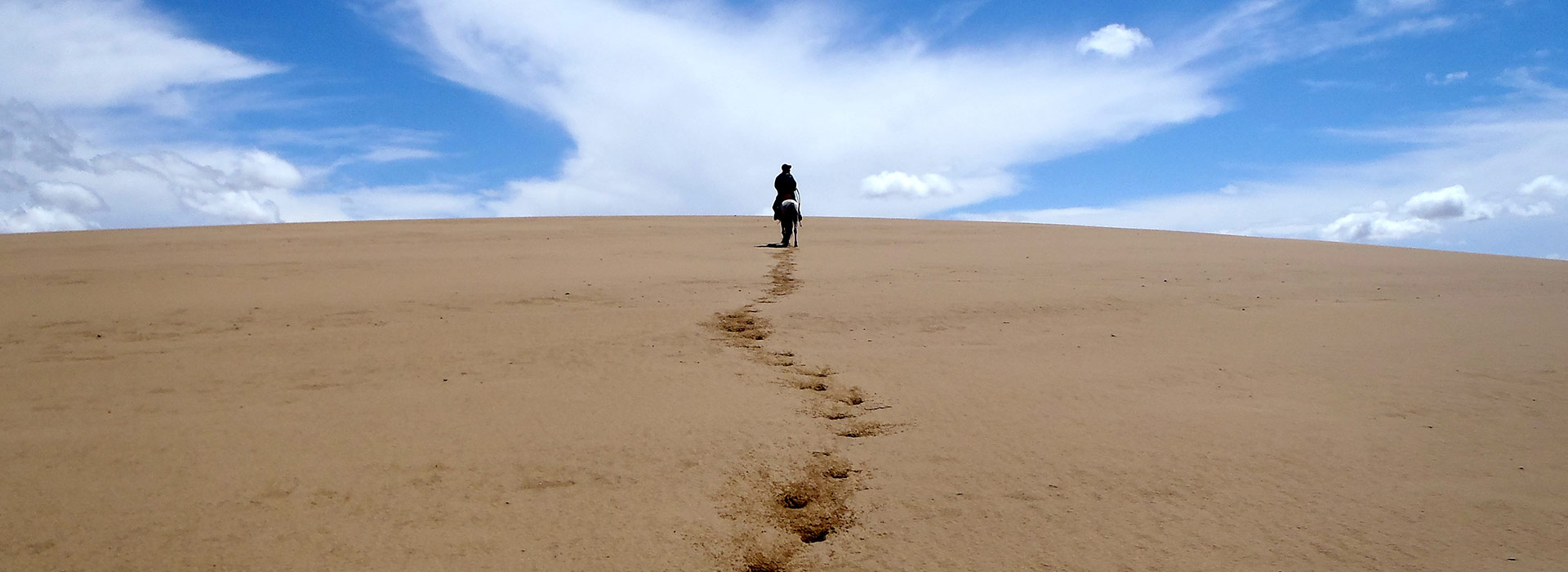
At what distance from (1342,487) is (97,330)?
9.47 m

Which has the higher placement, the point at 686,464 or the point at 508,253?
the point at 508,253

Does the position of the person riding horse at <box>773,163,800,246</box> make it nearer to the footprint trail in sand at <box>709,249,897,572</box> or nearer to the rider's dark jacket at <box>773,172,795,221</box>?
the rider's dark jacket at <box>773,172,795,221</box>

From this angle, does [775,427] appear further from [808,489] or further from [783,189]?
[783,189]

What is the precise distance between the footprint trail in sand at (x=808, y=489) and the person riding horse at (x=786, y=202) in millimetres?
8628

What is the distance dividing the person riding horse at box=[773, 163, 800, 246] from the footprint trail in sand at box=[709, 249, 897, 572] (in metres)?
8.63

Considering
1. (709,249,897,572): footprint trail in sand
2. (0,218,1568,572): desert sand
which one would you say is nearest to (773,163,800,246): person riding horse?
(0,218,1568,572): desert sand

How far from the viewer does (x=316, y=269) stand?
1081 cm

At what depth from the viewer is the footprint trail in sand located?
3291 mm

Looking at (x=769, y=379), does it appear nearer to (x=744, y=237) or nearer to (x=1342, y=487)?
(x=1342, y=487)

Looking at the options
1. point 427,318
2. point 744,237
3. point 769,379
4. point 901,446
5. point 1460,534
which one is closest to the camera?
point 1460,534

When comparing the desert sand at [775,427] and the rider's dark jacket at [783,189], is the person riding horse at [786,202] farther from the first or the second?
the desert sand at [775,427]

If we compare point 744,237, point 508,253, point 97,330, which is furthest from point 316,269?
point 744,237

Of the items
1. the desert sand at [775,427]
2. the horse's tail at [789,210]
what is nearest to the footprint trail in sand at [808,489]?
the desert sand at [775,427]

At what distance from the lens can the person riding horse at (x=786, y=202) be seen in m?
14.4
